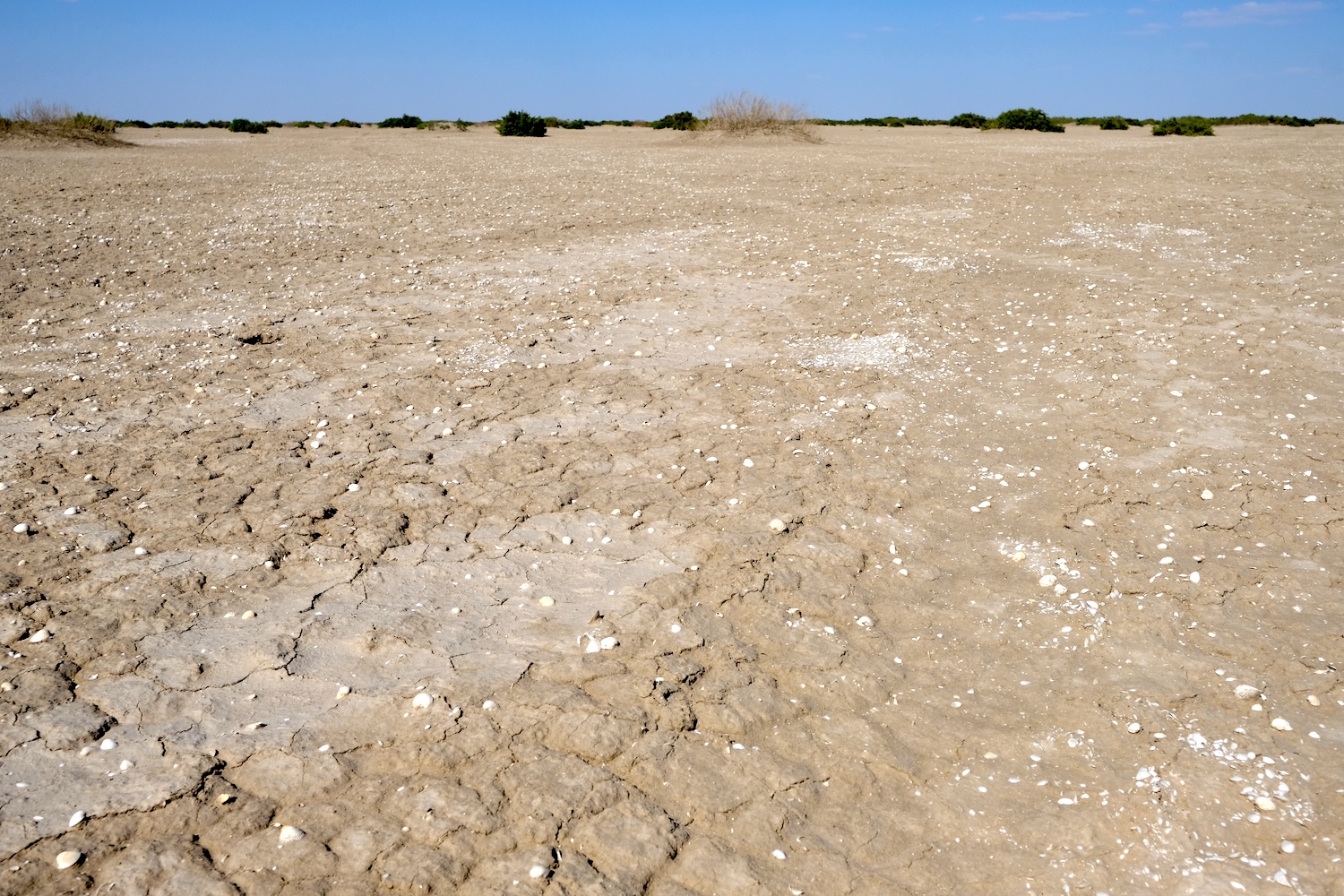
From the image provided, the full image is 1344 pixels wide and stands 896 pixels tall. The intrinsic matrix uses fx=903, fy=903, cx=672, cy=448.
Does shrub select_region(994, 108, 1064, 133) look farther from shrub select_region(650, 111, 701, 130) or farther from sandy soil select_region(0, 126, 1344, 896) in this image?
sandy soil select_region(0, 126, 1344, 896)

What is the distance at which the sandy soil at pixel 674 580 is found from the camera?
266 centimetres

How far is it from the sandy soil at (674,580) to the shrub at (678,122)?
71.4 ft

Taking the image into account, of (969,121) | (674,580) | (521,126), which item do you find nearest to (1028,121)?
(969,121)

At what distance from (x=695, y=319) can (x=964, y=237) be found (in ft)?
14.6

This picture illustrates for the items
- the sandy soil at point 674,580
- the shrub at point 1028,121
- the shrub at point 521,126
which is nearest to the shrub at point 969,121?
the shrub at point 1028,121

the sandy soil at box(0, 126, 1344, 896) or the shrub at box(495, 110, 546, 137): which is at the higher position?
the shrub at box(495, 110, 546, 137)

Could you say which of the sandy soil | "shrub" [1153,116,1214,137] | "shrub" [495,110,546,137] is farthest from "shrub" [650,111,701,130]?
the sandy soil

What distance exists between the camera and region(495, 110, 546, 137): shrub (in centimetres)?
3020

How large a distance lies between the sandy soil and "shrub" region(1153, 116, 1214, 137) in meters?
20.4

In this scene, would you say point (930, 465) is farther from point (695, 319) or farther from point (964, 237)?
point (964, 237)

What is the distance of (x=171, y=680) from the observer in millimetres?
3283

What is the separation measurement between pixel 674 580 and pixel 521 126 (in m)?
29.0

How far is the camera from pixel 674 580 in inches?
154

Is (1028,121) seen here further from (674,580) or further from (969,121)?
(674,580)
